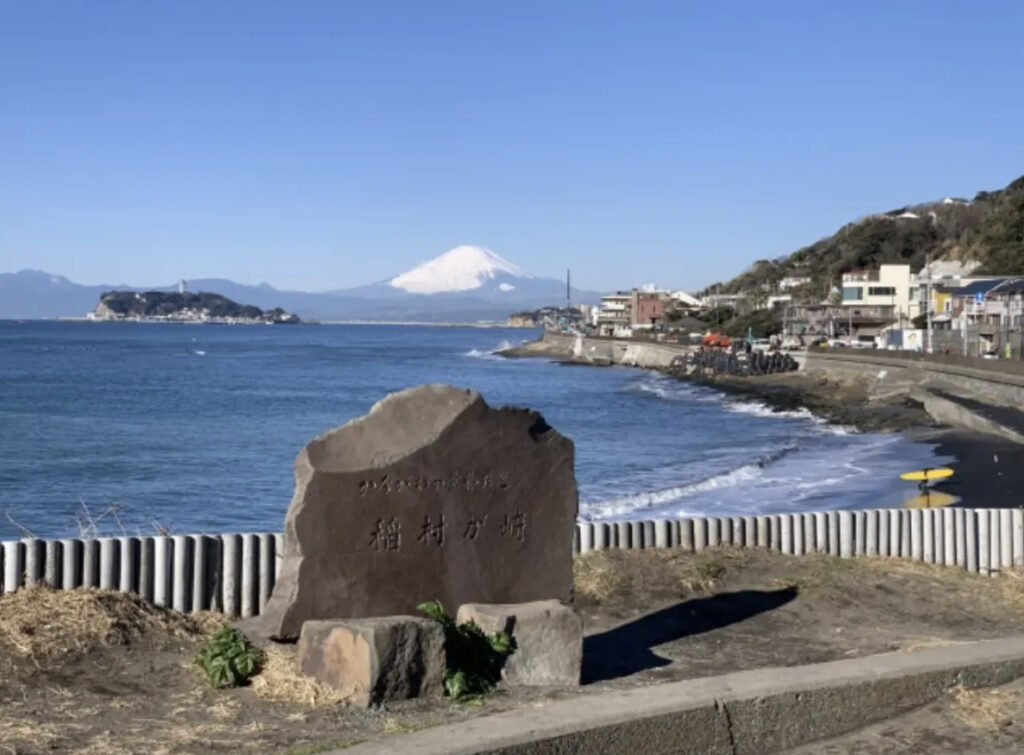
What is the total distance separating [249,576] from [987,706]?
5.08 m

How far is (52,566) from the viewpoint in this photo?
925cm

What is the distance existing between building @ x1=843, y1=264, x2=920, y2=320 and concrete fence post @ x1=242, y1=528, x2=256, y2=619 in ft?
371

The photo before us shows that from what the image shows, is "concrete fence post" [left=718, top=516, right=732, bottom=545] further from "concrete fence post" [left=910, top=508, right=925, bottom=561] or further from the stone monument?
the stone monument

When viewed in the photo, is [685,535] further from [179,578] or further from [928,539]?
[179,578]

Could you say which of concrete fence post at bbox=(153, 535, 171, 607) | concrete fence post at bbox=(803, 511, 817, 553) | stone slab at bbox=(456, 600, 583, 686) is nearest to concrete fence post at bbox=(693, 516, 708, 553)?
concrete fence post at bbox=(803, 511, 817, 553)

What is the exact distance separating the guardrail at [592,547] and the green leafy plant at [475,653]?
2.37 metres

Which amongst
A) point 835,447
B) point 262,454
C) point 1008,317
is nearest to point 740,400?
point 1008,317

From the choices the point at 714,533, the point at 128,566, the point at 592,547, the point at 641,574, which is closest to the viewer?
the point at 128,566

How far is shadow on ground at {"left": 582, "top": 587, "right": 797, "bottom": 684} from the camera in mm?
8820

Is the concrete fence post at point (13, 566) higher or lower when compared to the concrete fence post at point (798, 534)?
higher

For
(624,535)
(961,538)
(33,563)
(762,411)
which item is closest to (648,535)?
(624,535)

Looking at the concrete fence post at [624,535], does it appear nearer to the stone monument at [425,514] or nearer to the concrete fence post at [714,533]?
the concrete fence post at [714,533]

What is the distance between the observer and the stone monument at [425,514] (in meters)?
8.22

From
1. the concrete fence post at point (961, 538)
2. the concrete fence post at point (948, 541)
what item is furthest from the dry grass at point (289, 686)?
the concrete fence post at point (961, 538)
